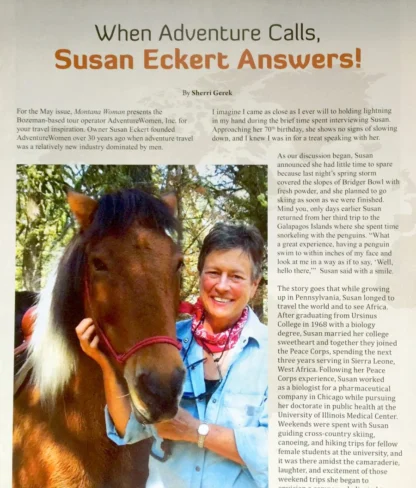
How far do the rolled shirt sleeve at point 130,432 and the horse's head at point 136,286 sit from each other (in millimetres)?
21

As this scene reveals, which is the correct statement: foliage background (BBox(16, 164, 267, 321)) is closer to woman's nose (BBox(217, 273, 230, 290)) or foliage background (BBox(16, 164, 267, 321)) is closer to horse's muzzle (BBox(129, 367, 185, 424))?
woman's nose (BBox(217, 273, 230, 290))

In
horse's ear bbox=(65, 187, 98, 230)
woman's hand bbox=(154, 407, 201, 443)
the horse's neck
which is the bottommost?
woman's hand bbox=(154, 407, 201, 443)

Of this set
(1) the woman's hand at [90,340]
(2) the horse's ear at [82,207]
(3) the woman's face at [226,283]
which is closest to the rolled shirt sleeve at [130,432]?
(1) the woman's hand at [90,340]

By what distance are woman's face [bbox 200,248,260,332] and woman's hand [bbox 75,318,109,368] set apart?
25 centimetres

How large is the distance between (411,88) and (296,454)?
34.0 inches

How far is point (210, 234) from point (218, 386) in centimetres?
34

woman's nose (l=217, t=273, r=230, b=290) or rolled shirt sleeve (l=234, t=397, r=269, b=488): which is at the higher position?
woman's nose (l=217, t=273, r=230, b=290)

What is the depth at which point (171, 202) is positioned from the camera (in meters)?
1.18

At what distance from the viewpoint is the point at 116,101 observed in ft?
3.93

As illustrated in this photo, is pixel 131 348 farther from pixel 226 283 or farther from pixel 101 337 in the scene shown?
pixel 226 283

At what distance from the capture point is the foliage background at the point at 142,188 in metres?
1.18

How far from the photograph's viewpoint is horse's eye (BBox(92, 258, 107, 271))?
1.14 metres

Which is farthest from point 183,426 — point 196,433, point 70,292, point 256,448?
point 70,292

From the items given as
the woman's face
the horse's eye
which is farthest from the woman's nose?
the horse's eye
